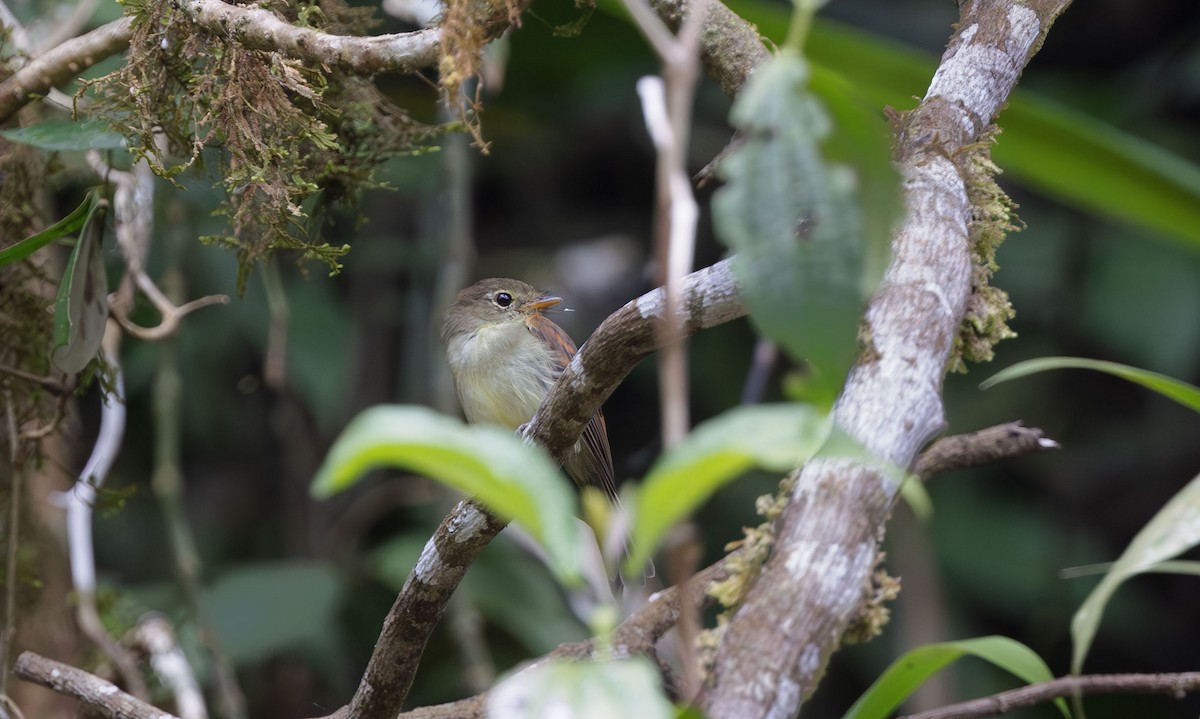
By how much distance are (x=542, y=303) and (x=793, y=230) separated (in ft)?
9.79

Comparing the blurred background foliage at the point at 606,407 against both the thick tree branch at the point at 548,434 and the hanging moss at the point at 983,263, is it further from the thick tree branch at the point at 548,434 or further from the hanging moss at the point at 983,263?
the hanging moss at the point at 983,263

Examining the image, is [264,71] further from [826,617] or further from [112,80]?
[826,617]

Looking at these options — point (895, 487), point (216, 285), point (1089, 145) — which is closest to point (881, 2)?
point (1089, 145)

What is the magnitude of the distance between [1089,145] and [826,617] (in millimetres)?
2150

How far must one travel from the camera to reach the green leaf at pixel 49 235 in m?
2.33

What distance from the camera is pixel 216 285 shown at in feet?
15.9

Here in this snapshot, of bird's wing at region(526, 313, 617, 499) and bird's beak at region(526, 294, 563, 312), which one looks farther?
bird's beak at region(526, 294, 563, 312)

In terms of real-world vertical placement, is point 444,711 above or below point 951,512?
above

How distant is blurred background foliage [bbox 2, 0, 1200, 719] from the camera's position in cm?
476

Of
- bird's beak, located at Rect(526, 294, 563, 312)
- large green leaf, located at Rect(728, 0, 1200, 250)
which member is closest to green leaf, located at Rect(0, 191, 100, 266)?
large green leaf, located at Rect(728, 0, 1200, 250)

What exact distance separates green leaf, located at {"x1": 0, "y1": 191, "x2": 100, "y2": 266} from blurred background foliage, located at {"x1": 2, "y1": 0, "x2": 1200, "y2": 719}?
6.12 feet

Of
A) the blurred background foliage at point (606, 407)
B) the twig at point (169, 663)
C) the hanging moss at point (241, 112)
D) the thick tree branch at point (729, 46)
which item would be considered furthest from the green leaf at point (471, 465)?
the blurred background foliage at point (606, 407)

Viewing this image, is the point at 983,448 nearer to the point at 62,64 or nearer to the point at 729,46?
the point at 729,46

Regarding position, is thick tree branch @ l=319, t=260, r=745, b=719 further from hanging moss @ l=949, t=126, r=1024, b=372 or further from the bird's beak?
the bird's beak
